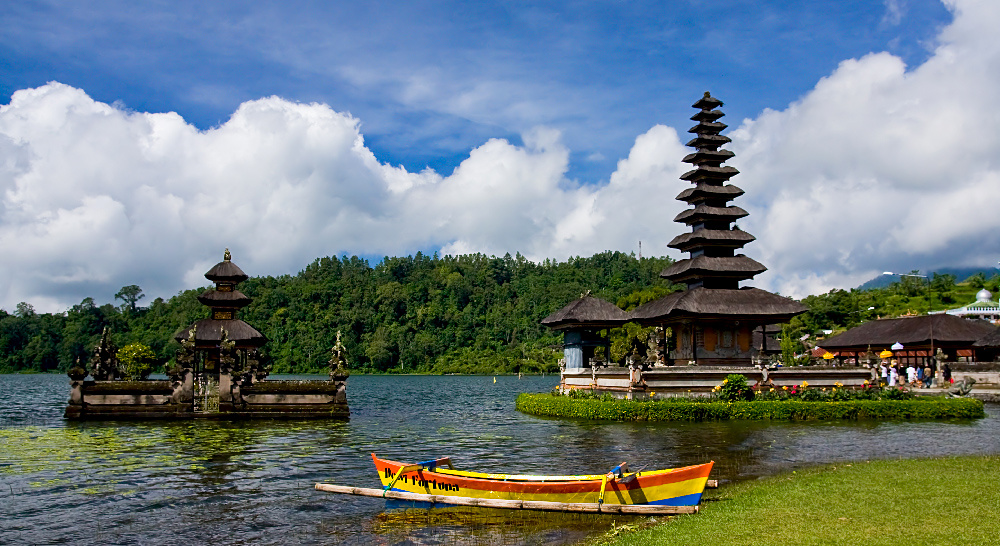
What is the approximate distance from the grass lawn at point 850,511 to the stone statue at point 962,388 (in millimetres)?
26192

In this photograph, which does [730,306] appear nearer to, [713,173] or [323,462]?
[713,173]

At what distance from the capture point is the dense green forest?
435 ft

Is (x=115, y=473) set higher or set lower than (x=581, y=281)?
lower

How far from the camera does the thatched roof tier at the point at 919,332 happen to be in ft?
170

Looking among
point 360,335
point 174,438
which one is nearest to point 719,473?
point 174,438

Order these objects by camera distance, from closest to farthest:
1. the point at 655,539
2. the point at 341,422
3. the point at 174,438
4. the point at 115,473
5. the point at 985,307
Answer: the point at 655,539 → the point at 115,473 → the point at 174,438 → the point at 341,422 → the point at 985,307

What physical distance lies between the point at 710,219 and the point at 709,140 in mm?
5358

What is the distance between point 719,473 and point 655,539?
817 cm

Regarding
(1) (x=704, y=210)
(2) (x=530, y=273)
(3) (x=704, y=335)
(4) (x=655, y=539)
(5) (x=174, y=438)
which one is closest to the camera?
(4) (x=655, y=539)

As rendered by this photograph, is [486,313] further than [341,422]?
Yes

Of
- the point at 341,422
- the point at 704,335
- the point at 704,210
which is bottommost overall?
the point at 341,422

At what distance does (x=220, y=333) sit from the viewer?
44125 mm

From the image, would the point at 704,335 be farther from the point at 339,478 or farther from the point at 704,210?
the point at 339,478

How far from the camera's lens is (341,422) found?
125 ft
